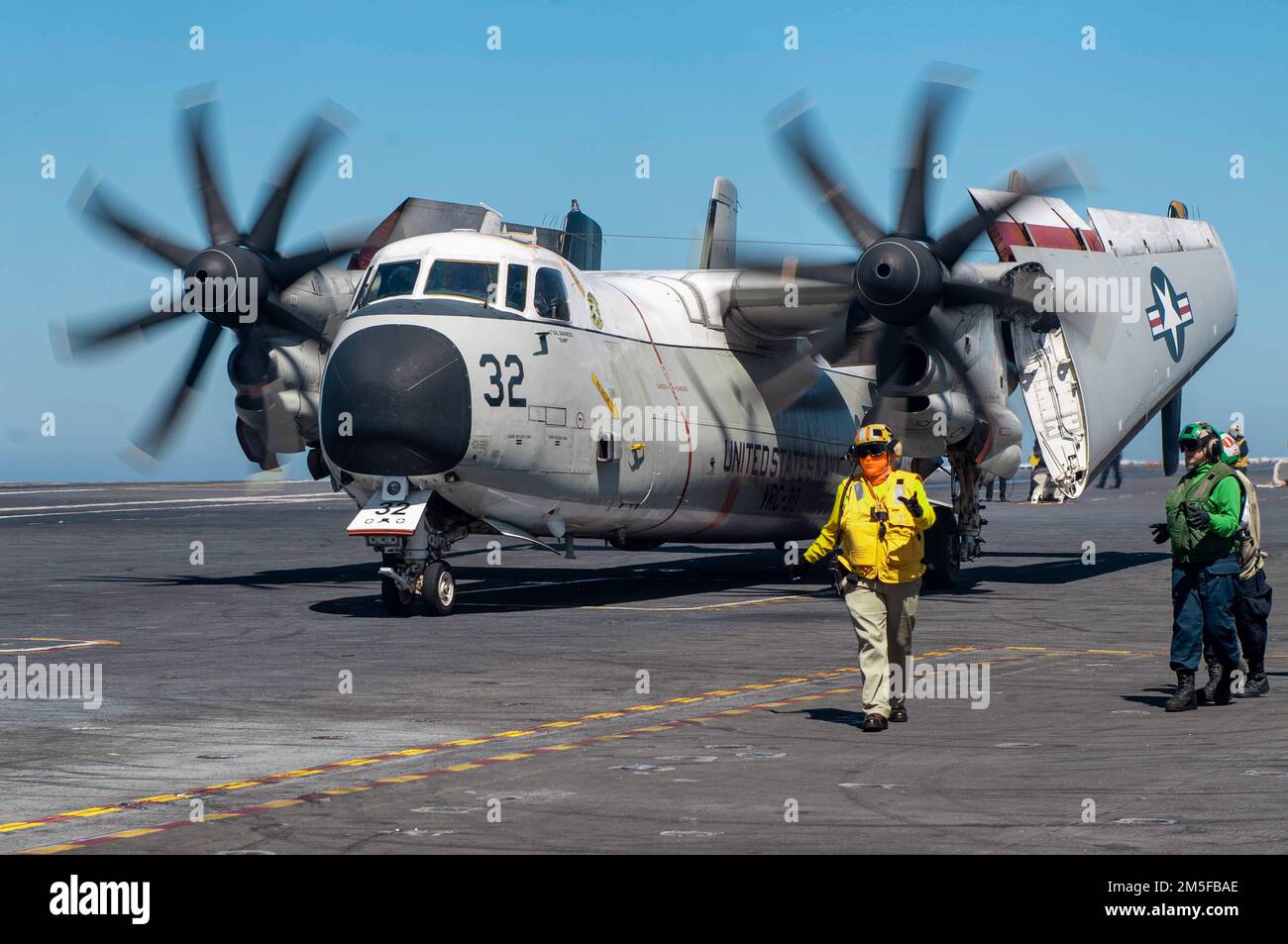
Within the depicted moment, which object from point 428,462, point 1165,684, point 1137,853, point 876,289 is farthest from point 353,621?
point 1137,853

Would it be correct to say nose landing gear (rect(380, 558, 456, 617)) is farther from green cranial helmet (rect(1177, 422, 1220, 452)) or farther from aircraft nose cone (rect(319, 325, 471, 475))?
green cranial helmet (rect(1177, 422, 1220, 452))

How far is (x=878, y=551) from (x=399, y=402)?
9.46 m

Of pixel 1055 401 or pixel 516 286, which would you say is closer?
pixel 516 286

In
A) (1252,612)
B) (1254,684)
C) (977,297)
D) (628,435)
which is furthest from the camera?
(977,297)

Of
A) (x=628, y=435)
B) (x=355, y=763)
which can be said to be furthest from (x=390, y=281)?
(x=355, y=763)

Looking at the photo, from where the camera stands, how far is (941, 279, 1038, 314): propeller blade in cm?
2411

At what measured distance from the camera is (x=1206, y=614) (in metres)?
13.6

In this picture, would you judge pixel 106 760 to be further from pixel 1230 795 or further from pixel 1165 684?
pixel 1165 684

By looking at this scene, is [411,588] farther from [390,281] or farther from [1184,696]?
[1184,696]

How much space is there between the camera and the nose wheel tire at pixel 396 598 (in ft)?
72.5

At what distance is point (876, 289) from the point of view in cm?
2392

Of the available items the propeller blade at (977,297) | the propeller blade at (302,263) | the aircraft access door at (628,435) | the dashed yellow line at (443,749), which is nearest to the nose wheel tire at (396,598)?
the aircraft access door at (628,435)

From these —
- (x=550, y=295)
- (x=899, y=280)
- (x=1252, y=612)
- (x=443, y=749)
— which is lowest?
(x=443, y=749)
